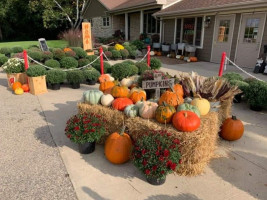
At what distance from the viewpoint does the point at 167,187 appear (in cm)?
274

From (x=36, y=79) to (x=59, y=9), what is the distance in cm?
2538

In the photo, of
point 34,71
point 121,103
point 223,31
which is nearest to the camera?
point 121,103

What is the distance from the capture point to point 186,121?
2799mm

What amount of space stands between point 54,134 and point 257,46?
9.39m

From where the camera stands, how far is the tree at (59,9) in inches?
1034

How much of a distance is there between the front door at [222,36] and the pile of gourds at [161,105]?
27.8 feet

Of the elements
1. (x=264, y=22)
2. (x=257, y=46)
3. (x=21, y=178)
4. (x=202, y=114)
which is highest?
(x=264, y=22)

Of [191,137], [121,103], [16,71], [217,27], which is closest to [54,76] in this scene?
[16,71]

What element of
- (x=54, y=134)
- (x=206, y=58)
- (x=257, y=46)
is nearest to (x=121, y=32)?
(x=206, y=58)

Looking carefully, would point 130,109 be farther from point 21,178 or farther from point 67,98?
point 67,98

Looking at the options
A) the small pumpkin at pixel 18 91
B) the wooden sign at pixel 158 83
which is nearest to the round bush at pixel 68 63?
the small pumpkin at pixel 18 91

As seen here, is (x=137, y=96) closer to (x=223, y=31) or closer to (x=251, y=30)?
(x=251, y=30)

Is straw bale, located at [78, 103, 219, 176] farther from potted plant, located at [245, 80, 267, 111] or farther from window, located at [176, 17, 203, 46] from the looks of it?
window, located at [176, 17, 203, 46]

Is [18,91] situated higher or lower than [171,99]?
lower
